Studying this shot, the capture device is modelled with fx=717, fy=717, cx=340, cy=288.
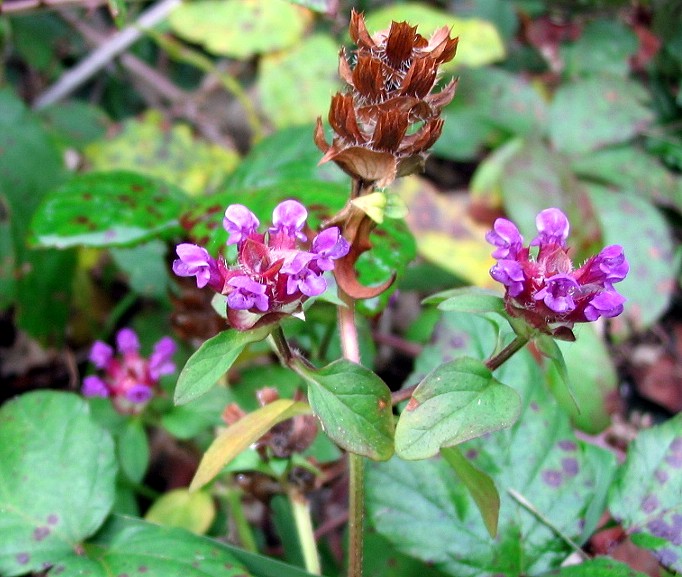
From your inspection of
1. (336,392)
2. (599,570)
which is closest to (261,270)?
(336,392)

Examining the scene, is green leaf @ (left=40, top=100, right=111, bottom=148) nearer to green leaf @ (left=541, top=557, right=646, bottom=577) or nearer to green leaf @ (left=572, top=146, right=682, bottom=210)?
green leaf @ (left=572, top=146, right=682, bottom=210)

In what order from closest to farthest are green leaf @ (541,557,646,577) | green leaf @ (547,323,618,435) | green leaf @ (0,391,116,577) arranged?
1. green leaf @ (541,557,646,577)
2. green leaf @ (0,391,116,577)
3. green leaf @ (547,323,618,435)

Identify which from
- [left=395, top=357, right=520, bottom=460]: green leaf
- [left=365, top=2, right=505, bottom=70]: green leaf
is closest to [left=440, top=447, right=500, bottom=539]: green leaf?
[left=395, top=357, right=520, bottom=460]: green leaf

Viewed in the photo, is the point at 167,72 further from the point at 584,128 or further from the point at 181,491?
the point at 181,491

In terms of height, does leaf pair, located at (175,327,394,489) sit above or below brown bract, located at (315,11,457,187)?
below

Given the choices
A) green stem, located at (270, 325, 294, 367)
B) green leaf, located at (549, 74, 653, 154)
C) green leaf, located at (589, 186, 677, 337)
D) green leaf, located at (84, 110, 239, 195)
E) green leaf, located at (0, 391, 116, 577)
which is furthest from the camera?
green leaf, located at (549, 74, 653, 154)

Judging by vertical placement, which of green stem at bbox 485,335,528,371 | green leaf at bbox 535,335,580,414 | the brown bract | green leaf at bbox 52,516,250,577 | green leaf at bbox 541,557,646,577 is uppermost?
the brown bract
